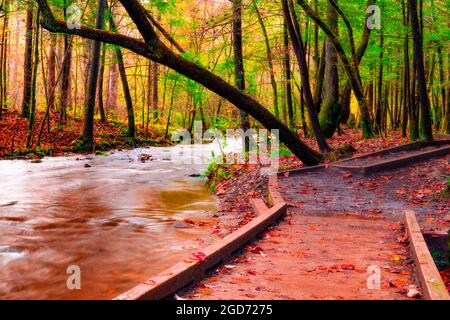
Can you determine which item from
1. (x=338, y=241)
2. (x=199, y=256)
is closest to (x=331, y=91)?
(x=338, y=241)

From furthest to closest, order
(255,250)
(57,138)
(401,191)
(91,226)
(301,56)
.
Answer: (57,138)
(301,56)
(401,191)
(91,226)
(255,250)

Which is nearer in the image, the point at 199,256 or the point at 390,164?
the point at 199,256

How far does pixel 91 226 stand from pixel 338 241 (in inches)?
180

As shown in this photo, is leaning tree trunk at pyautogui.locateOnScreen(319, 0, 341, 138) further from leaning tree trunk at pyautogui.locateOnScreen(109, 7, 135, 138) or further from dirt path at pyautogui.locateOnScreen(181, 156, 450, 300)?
leaning tree trunk at pyautogui.locateOnScreen(109, 7, 135, 138)

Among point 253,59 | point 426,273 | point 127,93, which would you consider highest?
point 253,59

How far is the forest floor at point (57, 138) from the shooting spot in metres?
17.8

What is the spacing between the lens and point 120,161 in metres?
18.4

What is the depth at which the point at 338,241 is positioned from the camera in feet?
19.2

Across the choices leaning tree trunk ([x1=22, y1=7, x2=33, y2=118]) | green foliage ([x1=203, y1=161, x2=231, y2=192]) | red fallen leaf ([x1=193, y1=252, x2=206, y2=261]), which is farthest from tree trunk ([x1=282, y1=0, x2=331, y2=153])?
leaning tree trunk ([x1=22, y1=7, x2=33, y2=118])

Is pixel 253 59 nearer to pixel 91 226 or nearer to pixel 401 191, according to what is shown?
pixel 401 191

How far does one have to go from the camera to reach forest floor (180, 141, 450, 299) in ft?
12.9

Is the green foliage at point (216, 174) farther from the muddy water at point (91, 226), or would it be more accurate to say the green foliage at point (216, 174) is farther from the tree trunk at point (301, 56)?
the tree trunk at point (301, 56)
